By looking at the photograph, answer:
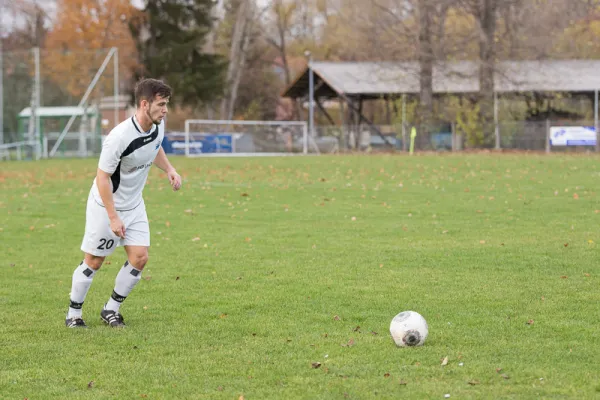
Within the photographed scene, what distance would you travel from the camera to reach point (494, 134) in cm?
4266

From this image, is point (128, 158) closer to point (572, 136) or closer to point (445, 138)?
point (572, 136)

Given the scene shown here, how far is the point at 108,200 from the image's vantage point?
6695 mm

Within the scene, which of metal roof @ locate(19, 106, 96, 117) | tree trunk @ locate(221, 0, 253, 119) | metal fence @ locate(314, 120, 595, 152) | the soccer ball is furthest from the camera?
tree trunk @ locate(221, 0, 253, 119)

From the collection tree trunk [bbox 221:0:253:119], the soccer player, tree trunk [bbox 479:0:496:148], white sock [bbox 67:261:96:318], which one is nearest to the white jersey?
the soccer player

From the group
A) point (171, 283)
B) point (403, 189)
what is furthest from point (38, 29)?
point (171, 283)

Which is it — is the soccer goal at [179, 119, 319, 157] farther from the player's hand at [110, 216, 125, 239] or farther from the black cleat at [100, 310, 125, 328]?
the player's hand at [110, 216, 125, 239]

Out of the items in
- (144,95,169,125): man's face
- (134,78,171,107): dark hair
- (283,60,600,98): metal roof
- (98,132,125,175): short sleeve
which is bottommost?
(98,132,125,175): short sleeve

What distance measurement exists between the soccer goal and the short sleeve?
35546mm

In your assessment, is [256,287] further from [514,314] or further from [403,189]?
[403,189]

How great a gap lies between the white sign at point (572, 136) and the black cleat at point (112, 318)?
37082mm

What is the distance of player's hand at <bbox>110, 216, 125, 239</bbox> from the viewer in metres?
6.69

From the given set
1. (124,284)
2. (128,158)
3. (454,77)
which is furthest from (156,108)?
(454,77)

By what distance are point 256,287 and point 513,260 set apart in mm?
3159

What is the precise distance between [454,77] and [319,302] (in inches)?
1584
